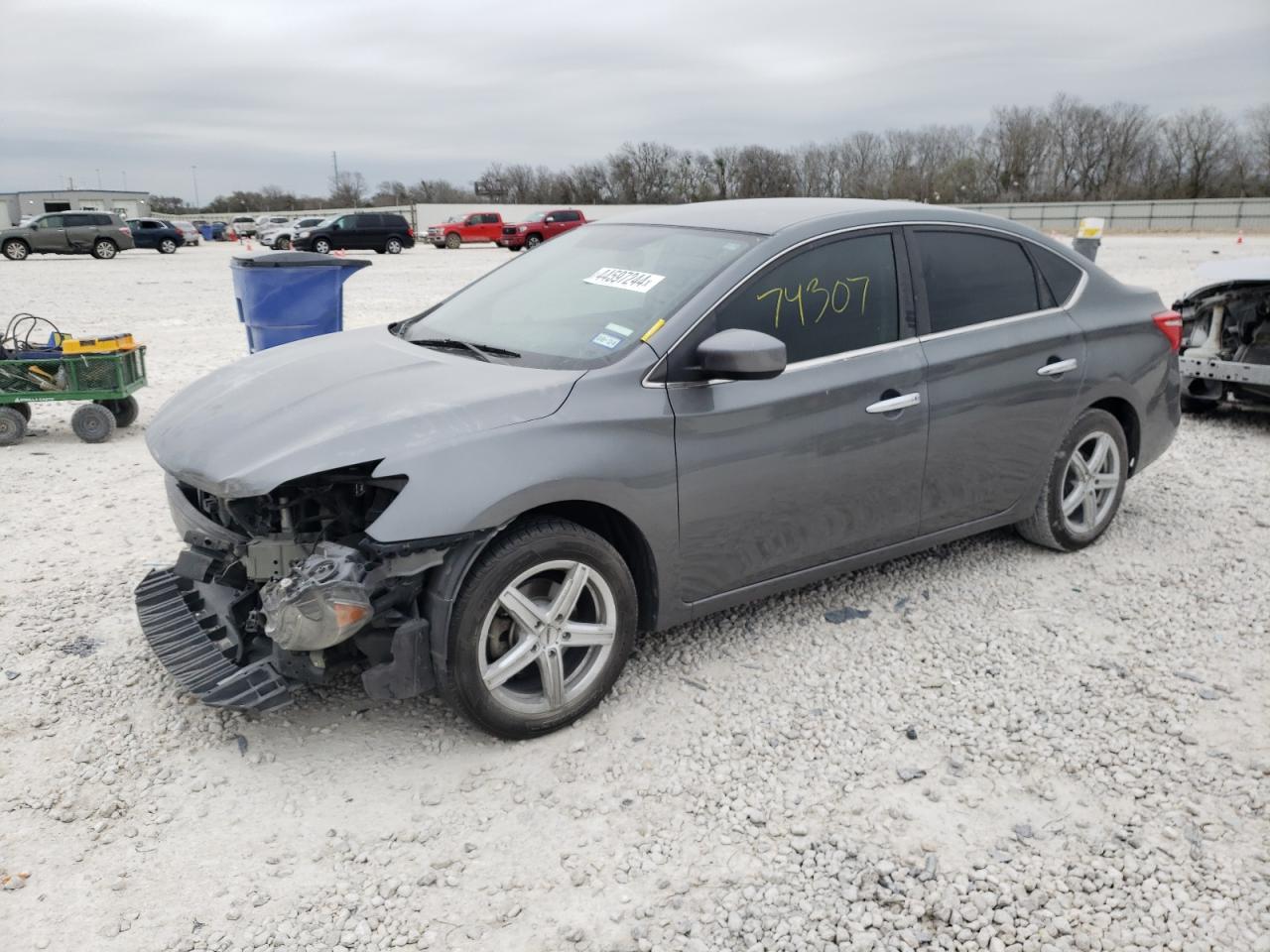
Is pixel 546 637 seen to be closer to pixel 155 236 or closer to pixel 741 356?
pixel 741 356

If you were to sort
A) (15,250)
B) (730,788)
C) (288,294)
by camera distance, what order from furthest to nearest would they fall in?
(15,250) < (288,294) < (730,788)

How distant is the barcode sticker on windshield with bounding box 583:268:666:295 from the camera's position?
3791 millimetres

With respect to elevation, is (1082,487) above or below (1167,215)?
below

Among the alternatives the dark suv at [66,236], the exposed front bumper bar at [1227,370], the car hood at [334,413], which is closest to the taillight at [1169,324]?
the exposed front bumper bar at [1227,370]

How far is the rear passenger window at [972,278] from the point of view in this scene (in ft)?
13.9

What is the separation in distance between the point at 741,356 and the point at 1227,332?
6013 mm

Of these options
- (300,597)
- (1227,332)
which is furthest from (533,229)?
(300,597)

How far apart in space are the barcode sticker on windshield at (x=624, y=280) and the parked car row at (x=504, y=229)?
1363 inches

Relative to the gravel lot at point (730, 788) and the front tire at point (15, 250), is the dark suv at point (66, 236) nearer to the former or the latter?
the front tire at point (15, 250)

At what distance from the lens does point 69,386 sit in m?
7.31

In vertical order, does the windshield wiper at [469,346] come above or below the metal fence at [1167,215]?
below

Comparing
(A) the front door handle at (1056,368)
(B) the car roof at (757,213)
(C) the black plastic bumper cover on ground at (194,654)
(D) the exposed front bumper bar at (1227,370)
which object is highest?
(B) the car roof at (757,213)

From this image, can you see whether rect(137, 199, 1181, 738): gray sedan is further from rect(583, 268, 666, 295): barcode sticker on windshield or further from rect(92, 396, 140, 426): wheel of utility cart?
rect(92, 396, 140, 426): wheel of utility cart

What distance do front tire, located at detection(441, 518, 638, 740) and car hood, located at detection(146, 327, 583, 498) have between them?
42 centimetres
